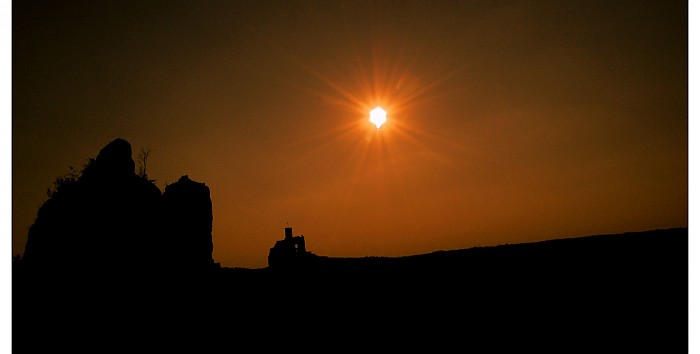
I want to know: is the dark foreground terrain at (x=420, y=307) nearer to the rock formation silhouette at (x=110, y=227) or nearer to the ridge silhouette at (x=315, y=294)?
the ridge silhouette at (x=315, y=294)

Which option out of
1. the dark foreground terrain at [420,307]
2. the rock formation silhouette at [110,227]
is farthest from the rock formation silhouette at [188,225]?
the dark foreground terrain at [420,307]

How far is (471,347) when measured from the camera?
51.1 feet

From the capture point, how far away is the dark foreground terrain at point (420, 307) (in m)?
14.7

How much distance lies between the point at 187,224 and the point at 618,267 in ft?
79.5

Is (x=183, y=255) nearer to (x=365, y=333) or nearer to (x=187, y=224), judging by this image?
(x=187, y=224)

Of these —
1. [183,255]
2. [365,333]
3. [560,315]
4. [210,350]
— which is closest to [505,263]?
[560,315]

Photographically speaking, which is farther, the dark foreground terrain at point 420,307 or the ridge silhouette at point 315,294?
the ridge silhouette at point 315,294

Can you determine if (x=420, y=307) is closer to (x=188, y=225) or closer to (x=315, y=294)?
(x=315, y=294)

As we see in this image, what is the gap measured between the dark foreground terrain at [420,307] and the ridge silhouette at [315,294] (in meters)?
0.07

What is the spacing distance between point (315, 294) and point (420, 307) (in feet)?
21.1

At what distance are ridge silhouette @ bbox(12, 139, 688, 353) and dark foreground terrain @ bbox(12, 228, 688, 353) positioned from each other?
0.21 feet

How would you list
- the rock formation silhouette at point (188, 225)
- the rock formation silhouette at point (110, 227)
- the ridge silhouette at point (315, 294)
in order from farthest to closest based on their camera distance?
the rock formation silhouette at point (188, 225) < the rock formation silhouette at point (110, 227) < the ridge silhouette at point (315, 294)

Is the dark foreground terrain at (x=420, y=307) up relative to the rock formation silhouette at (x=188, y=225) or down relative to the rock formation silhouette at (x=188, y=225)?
down

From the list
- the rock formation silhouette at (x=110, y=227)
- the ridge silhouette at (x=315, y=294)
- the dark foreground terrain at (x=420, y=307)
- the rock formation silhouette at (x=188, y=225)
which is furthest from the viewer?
the rock formation silhouette at (x=188, y=225)
